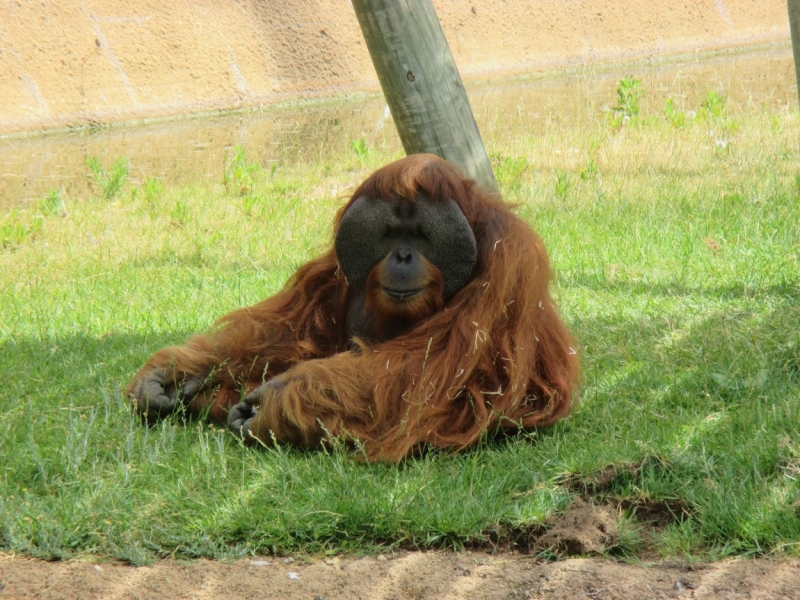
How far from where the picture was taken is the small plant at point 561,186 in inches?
264

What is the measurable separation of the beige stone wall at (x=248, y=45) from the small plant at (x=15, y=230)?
6.50 metres

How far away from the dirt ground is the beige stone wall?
11090 mm

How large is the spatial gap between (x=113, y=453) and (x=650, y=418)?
1.72m

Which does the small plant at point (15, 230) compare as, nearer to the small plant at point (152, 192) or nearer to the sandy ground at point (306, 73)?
the small plant at point (152, 192)

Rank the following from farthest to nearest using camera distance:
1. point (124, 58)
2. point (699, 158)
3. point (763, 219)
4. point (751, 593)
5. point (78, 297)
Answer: point (124, 58) < point (699, 158) < point (763, 219) < point (78, 297) < point (751, 593)

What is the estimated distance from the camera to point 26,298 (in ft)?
16.9

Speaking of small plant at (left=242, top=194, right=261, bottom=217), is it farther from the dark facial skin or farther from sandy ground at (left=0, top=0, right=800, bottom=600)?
sandy ground at (left=0, top=0, right=800, bottom=600)

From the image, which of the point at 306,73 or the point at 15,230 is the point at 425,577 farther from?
the point at 306,73

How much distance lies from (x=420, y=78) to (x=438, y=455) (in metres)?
1.87

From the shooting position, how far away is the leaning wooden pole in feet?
13.7

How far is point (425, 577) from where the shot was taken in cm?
238

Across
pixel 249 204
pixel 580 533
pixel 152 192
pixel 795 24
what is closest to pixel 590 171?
pixel 249 204

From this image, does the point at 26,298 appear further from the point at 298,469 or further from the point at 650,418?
the point at 650,418

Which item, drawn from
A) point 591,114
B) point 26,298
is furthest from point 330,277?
point 591,114
